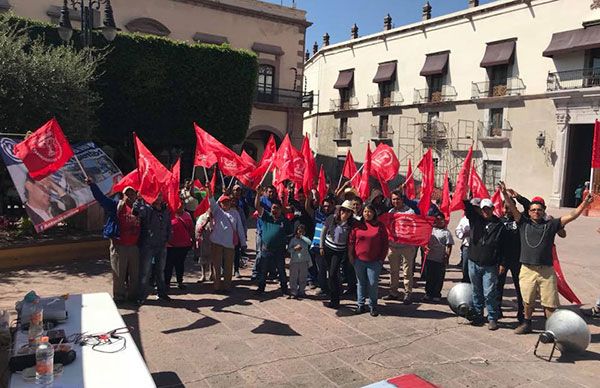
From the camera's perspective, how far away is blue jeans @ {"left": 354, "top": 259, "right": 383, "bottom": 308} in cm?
711

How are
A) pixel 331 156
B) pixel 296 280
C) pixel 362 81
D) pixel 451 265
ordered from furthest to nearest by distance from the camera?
pixel 331 156 < pixel 362 81 < pixel 451 265 < pixel 296 280

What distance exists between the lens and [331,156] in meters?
42.4

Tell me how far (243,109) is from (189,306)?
45.1 ft

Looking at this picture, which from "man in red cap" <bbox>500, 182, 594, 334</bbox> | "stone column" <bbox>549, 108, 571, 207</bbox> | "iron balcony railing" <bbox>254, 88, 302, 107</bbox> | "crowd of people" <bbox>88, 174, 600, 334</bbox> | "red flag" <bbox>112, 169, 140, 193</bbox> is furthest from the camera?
"iron balcony railing" <bbox>254, 88, 302, 107</bbox>

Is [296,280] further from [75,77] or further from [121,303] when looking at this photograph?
[75,77]

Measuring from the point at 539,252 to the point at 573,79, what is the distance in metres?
24.1

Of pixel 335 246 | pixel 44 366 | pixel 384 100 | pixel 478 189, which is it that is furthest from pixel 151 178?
pixel 384 100

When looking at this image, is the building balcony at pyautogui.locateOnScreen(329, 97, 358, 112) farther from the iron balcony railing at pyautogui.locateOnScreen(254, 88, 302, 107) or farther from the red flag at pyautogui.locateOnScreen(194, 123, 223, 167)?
the red flag at pyautogui.locateOnScreen(194, 123, 223, 167)

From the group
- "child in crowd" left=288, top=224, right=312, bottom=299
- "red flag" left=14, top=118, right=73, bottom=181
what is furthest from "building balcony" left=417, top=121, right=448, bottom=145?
"red flag" left=14, top=118, right=73, bottom=181

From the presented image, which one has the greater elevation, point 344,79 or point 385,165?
point 344,79

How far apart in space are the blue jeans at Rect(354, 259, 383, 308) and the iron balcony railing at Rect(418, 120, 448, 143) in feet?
90.7

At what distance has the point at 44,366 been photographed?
3314mm

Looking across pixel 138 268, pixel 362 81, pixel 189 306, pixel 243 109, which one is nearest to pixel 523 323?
pixel 189 306

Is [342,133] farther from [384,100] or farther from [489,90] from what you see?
[489,90]
